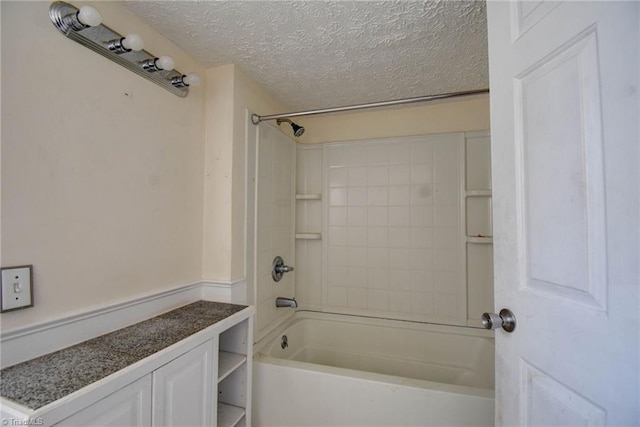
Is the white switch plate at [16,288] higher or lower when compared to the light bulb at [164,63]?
lower

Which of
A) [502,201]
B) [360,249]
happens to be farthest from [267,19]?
[360,249]

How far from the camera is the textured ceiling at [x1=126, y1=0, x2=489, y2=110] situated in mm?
1141

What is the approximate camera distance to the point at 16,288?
0.81 m

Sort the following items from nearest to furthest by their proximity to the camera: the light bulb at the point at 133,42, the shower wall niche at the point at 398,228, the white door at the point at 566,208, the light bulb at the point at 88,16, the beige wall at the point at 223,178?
the white door at the point at 566,208, the light bulb at the point at 88,16, the light bulb at the point at 133,42, the beige wall at the point at 223,178, the shower wall niche at the point at 398,228

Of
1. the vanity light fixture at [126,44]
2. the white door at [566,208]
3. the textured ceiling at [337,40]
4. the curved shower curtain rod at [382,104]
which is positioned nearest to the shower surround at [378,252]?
the curved shower curtain rod at [382,104]

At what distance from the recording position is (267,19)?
1.19m

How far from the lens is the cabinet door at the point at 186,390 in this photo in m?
0.87

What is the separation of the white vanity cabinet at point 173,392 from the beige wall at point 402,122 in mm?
1672

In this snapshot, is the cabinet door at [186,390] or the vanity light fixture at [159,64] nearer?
the cabinet door at [186,390]

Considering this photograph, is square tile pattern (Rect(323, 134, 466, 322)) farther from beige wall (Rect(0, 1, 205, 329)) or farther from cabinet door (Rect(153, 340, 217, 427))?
cabinet door (Rect(153, 340, 217, 427))

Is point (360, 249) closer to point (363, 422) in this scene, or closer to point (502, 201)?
point (363, 422)

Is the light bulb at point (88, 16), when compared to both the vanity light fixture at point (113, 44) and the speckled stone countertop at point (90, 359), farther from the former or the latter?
the speckled stone countertop at point (90, 359)

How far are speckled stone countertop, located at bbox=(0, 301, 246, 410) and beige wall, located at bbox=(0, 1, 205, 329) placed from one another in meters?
0.13

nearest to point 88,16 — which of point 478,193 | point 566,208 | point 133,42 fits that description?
point 133,42
